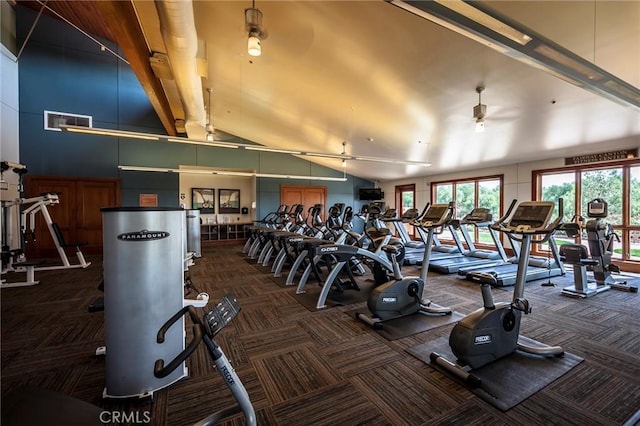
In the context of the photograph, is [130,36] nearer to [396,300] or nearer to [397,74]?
[397,74]

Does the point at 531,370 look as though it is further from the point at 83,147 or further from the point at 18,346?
the point at 83,147

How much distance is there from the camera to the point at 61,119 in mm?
7027

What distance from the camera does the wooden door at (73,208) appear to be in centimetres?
695

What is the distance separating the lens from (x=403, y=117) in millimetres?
5301

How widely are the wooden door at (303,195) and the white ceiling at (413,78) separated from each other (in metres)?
3.38

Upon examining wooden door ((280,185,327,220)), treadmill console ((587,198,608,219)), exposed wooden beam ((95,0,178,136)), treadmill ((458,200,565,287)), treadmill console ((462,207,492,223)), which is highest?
exposed wooden beam ((95,0,178,136))

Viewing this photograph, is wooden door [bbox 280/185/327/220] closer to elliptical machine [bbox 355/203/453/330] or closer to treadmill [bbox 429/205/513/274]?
treadmill [bbox 429/205/513/274]

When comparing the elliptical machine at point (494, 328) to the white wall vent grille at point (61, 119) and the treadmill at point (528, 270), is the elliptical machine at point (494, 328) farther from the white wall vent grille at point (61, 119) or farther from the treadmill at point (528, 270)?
the white wall vent grille at point (61, 119)

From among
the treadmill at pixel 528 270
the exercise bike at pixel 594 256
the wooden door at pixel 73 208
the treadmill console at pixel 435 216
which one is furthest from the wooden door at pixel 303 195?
the exercise bike at pixel 594 256

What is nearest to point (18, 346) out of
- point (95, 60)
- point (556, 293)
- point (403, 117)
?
point (403, 117)

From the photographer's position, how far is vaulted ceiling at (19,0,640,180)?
290 cm

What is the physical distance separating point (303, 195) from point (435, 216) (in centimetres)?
743

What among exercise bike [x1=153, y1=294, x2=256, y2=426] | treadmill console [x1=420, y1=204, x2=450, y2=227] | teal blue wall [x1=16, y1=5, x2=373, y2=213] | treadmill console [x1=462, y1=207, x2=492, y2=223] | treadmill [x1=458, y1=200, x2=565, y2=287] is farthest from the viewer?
teal blue wall [x1=16, y1=5, x2=373, y2=213]

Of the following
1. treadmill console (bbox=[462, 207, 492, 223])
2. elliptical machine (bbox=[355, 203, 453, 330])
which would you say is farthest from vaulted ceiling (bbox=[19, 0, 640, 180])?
elliptical machine (bbox=[355, 203, 453, 330])
